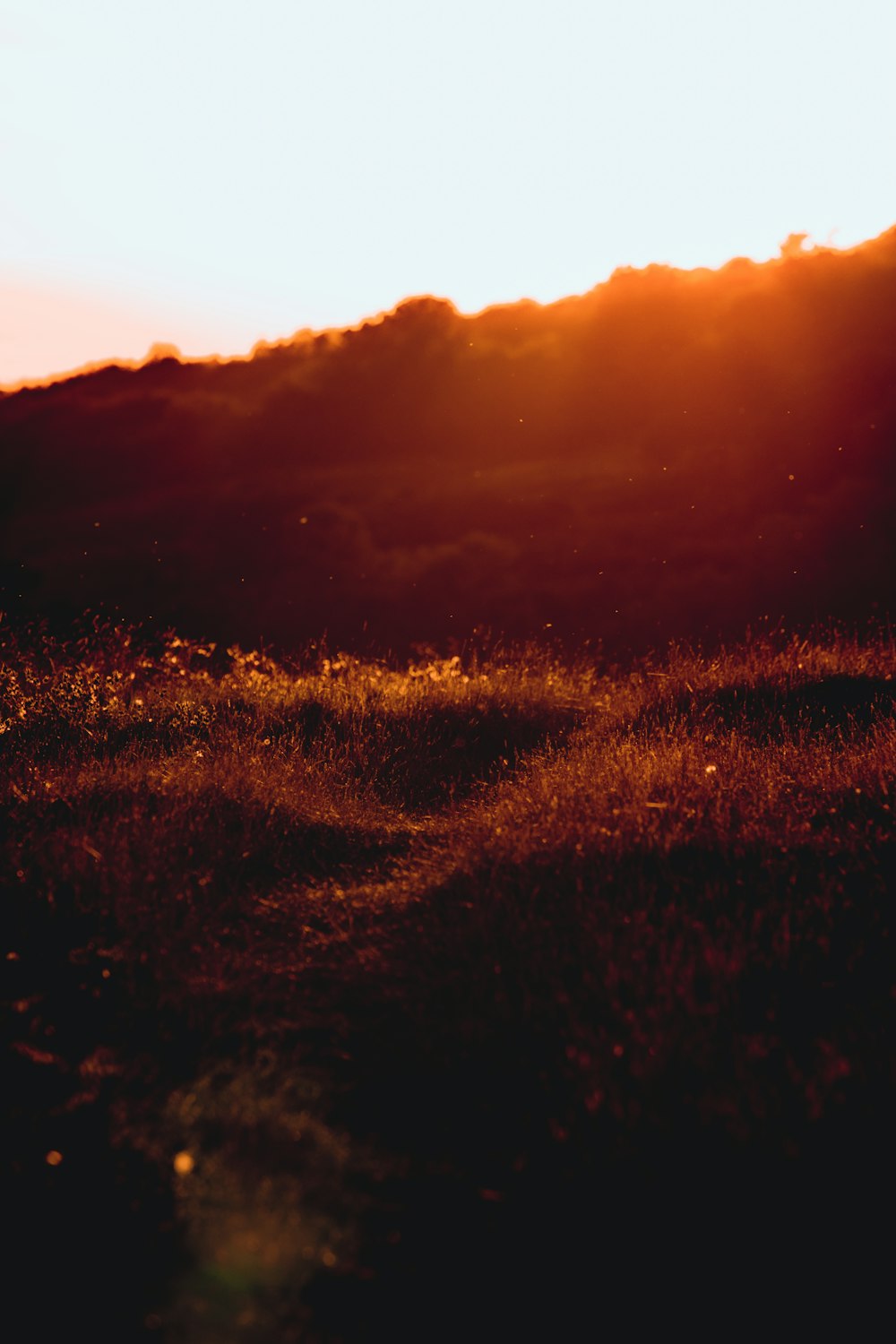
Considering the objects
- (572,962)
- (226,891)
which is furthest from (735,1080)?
(226,891)

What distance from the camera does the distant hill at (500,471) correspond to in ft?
46.2

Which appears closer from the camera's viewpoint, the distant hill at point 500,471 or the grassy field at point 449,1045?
the grassy field at point 449,1045

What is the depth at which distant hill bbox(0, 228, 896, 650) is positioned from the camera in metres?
14.1

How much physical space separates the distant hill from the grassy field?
749 centimetres

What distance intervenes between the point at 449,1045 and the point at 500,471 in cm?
1809

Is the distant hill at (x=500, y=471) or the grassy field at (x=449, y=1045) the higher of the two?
the distant hill at (x=500, y=471)

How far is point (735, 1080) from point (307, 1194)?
3.85 ft

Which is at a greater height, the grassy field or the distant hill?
the distant hill

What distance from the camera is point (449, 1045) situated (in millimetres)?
2896

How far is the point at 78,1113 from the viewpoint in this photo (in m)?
2.62

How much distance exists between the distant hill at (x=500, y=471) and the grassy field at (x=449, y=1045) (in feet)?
24.6

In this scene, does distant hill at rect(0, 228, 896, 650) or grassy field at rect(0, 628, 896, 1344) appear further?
distant hill at rect(0, 228, 896, 650)

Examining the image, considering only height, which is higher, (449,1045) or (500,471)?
(500,471)

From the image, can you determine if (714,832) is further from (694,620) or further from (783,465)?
(783,465)
